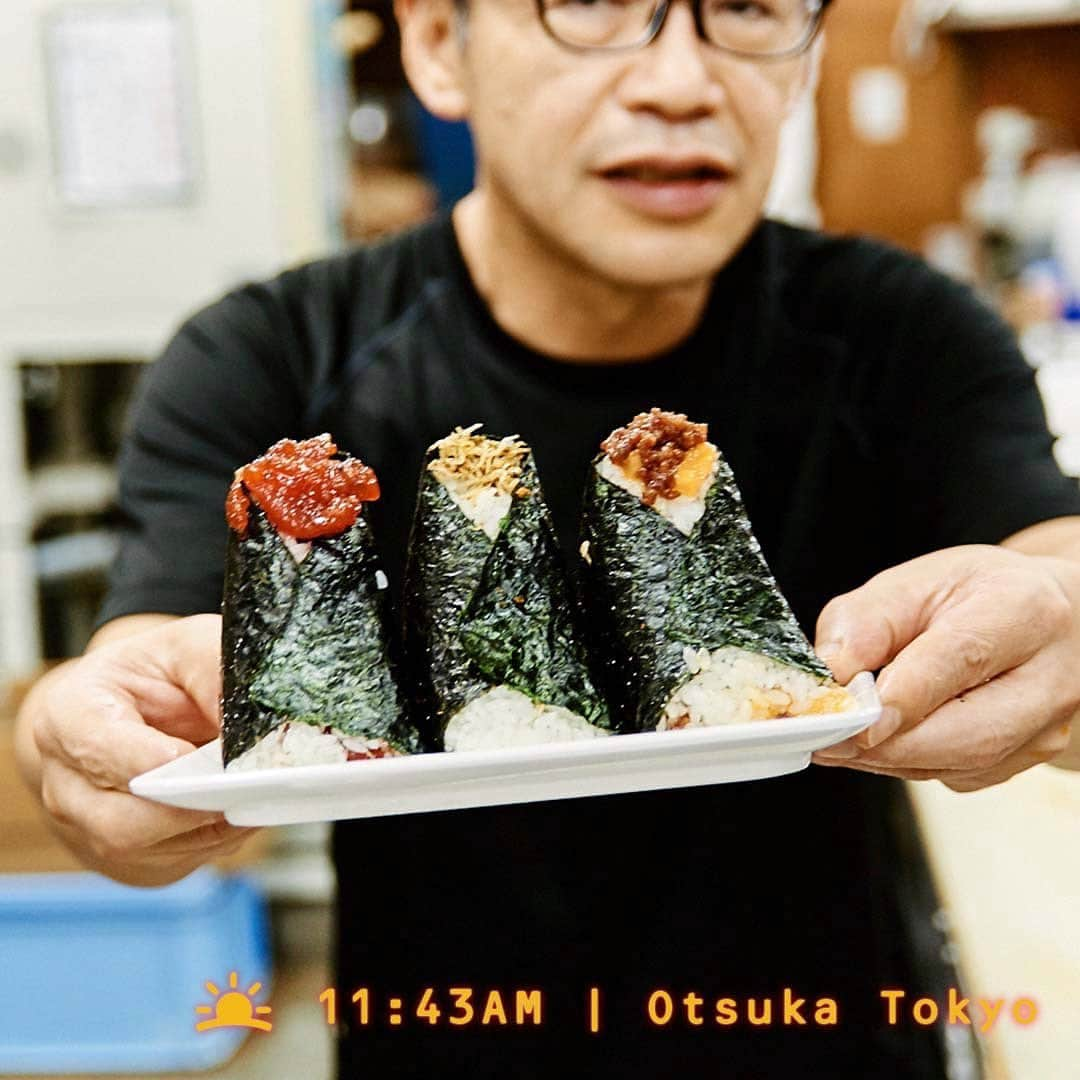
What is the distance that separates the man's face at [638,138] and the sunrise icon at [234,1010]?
562 mm

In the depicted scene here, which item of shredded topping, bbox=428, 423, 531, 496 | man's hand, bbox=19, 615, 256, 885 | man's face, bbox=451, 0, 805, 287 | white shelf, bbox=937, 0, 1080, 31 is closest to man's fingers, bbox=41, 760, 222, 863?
man's hand, bbox=19, 615, 256, 885

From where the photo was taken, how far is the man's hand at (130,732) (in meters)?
0.68

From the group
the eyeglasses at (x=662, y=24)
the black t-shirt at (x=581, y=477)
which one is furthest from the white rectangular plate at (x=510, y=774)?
the eyeglasses at (x=662, y=24)

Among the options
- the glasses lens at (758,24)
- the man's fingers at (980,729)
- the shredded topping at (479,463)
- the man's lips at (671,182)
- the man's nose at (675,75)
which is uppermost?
the glasses lens at (758,24)

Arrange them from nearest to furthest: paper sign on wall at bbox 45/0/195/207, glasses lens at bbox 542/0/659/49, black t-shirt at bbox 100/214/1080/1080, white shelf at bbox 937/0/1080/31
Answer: glasses lens at bbox 542/0/659/49
black t-shirt at bbox 100/214/1080/1080
paper sign on wall at bbox 45/0/195/207
white shelf at bbox 937/0/1080/31

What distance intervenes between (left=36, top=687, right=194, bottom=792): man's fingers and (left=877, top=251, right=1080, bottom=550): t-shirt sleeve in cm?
59

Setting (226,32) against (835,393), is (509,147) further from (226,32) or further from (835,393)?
(226,32)

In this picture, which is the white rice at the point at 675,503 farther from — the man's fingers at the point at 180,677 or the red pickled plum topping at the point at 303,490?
the man's fingers at the point at 180,677

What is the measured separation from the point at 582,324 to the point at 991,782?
0.51 m

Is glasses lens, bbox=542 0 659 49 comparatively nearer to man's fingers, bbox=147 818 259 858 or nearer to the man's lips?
the man's lips

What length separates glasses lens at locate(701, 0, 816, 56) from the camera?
885 mm

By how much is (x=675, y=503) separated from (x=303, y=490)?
20cm

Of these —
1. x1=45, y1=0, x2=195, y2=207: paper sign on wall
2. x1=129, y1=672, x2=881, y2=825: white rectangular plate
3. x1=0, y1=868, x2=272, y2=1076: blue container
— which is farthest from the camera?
x1=45, y1=0, x2=195, y2=207: paper sign on wall

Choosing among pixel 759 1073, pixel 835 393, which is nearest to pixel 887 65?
pixel 835 393
